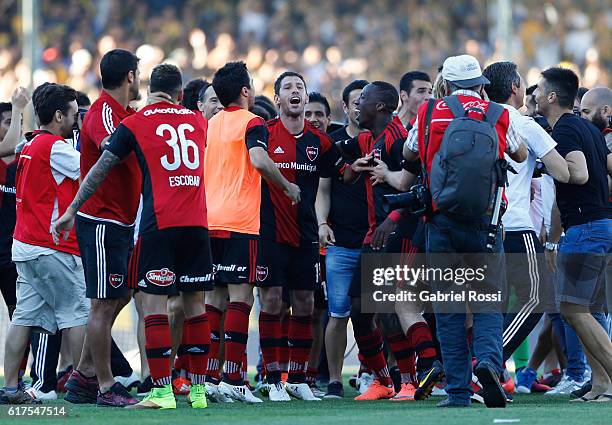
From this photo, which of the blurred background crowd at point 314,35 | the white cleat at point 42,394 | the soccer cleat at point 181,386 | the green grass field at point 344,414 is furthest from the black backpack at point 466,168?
the blurred background crowd at point 314,35

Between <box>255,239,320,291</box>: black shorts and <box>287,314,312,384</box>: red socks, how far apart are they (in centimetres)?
30

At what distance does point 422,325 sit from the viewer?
10375 mm

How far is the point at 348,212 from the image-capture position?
11.2 metres

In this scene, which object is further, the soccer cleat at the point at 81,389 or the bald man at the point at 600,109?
the bald man at the point at 600,109

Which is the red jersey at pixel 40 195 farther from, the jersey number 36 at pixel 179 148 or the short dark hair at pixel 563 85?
the short dark hair at pixel 563 85

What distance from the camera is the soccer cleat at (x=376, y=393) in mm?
10641

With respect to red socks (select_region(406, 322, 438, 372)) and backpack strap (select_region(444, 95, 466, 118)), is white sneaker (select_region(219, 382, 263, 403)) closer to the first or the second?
red socks (select_region(406, 322, 438, 372))

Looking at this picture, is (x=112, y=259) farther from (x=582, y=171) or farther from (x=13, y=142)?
(x=582, y=171)

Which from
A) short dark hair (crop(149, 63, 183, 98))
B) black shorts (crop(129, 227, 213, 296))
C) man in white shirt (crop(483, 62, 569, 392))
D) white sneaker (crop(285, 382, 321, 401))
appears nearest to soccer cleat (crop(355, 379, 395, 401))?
white sneaker (crop(285, 382, 321, 401))

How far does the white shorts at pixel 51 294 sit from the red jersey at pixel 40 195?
0.14 meters

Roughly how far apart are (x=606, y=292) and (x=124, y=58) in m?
4.17

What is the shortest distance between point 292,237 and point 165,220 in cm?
179

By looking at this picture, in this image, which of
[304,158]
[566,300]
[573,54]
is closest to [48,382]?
[304,158]

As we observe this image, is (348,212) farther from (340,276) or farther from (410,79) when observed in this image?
(410,79)
